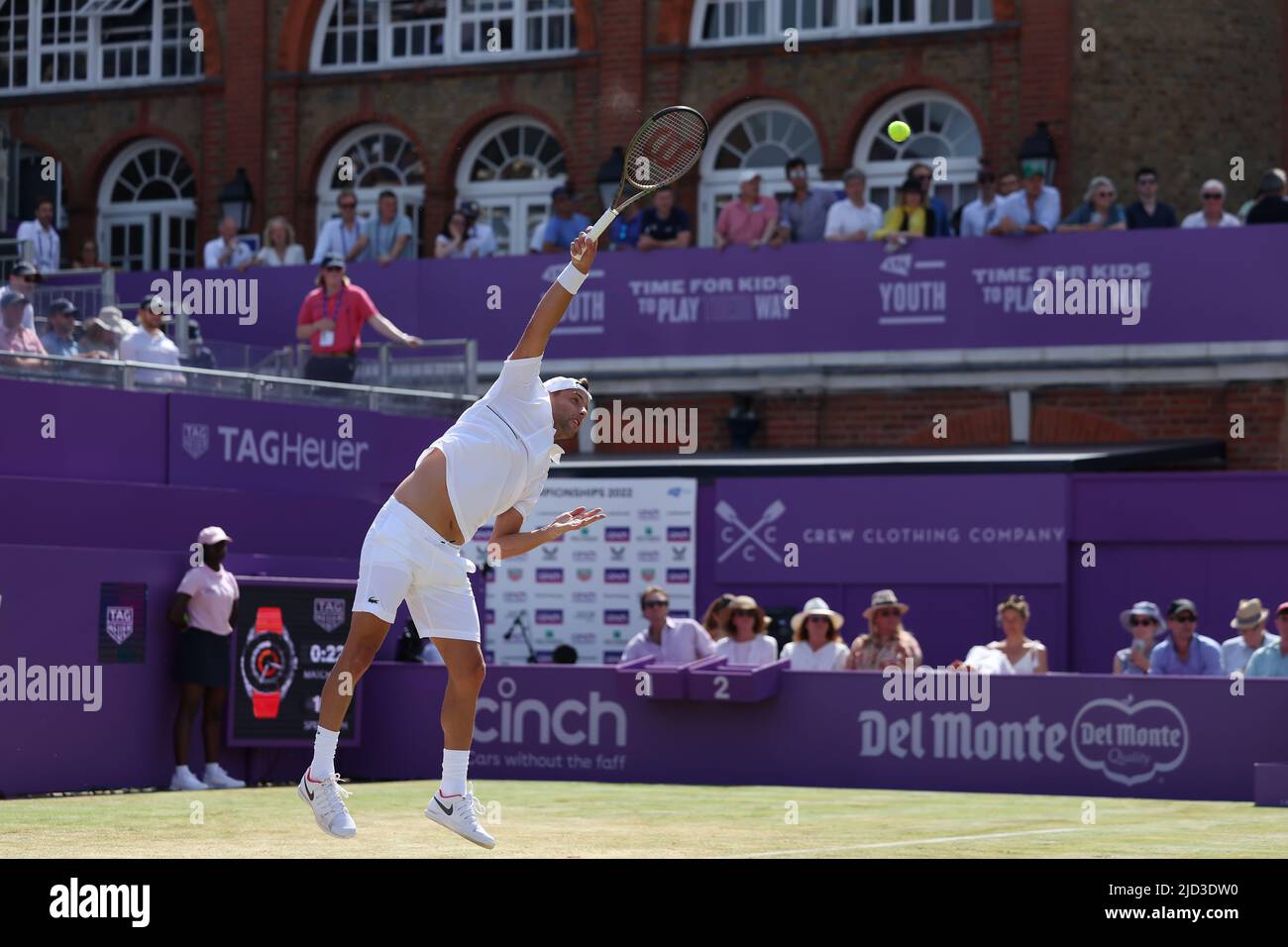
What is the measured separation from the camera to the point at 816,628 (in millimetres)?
18672

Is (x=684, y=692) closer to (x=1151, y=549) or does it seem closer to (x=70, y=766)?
(x=70, y=766)

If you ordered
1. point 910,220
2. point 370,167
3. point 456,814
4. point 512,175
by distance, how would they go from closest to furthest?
point 456,814 < point 910,220 < point 512,175 < point 370,167

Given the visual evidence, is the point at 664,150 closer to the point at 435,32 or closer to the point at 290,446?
the point at 290,446

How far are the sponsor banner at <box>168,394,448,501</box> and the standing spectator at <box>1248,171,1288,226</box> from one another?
310 inches

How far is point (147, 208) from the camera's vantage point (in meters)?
33.6

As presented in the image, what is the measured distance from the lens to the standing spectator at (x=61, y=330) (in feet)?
65.1

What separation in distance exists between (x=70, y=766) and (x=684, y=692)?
14.6 feet

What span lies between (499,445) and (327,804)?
163cm

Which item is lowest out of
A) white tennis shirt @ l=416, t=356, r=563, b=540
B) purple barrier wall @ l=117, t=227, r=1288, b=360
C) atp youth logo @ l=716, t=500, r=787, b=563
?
atp youth logo @ l=716, t=500, r=787, b=563

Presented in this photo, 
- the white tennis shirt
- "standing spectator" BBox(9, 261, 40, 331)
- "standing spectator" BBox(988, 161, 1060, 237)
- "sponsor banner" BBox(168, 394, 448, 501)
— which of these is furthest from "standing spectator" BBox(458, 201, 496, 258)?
the white tennis shirt

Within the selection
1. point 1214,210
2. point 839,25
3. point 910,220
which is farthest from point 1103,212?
point 839,25

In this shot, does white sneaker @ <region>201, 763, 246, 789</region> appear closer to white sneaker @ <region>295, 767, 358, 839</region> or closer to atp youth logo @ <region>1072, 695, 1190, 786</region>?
atp youth logo @ <region>1072, 695, 1190, 786</region>

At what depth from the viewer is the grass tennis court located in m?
11.1

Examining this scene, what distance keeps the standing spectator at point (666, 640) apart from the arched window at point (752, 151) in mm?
12123
